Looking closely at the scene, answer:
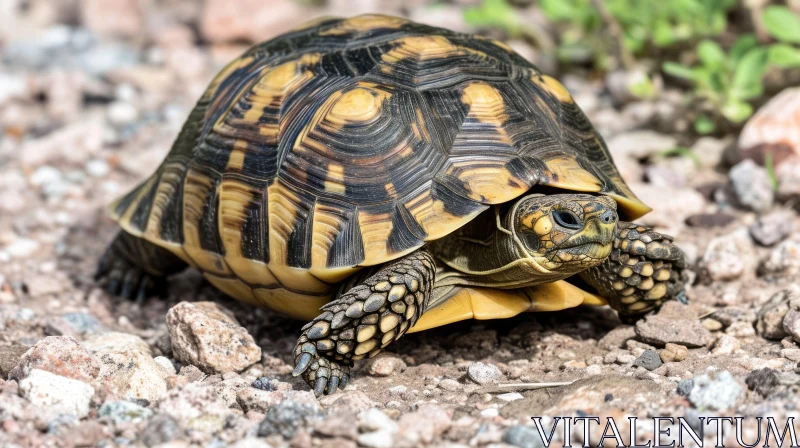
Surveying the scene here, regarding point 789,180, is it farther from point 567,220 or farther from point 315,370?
point 315,370

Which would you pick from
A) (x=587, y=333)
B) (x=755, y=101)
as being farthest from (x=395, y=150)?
(x=755, y=101)

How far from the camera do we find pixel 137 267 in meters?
4.66

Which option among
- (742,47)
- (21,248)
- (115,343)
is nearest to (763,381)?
(115,343)

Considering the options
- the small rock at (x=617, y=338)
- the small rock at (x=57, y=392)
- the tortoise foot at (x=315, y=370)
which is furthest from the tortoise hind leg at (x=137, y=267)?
the small rock at (x=617, y=338)

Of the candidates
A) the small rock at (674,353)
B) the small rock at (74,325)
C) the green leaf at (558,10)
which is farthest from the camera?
the green leaf at (558,10)

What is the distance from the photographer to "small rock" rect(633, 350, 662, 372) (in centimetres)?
331

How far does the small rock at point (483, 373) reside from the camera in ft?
10.9

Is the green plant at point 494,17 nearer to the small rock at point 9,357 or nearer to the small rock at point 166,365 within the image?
the small rock at point 166,365

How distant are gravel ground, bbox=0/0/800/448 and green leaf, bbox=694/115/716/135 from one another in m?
0.09

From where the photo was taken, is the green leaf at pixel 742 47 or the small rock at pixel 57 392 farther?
the green leaf at pixel 742 47

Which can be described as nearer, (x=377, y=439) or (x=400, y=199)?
(x=377, y=439)

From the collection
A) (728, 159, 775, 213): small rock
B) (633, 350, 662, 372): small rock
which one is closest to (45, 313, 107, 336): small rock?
(633, 350, 662, 372): small rock

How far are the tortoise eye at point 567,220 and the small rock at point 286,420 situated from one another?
1.17m

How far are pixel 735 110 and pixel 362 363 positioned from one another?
10.1ft
